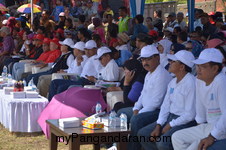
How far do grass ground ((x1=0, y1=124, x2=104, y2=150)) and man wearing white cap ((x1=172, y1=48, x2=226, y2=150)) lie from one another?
82.8 inches

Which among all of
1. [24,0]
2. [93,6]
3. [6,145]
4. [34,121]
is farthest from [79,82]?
[24,0]

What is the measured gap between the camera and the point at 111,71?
315 inches

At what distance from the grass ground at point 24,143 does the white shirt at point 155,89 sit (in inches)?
48.3

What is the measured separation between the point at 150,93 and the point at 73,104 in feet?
5.44

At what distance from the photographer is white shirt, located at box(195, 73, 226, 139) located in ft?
14.8

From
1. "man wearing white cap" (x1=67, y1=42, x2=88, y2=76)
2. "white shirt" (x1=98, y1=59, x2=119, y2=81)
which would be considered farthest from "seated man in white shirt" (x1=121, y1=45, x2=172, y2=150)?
"man wearing white cap" (x1=67, y1=42, x2=88, y2=76)

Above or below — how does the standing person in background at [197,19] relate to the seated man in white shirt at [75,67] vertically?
above

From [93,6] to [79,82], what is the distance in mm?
11072

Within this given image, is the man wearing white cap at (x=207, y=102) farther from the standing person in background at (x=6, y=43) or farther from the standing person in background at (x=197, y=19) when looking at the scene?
the standing person in background at (x=6, y=43)

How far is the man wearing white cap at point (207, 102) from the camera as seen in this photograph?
4.63 meters

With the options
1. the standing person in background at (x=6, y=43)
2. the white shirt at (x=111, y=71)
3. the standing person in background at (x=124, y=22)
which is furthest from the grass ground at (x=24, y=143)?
the standing person in background at (x=124, y=22)

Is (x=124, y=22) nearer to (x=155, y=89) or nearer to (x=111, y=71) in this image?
(x=111, y=71)

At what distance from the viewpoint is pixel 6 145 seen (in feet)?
23.1

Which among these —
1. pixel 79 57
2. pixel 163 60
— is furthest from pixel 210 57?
pixel 79 57
